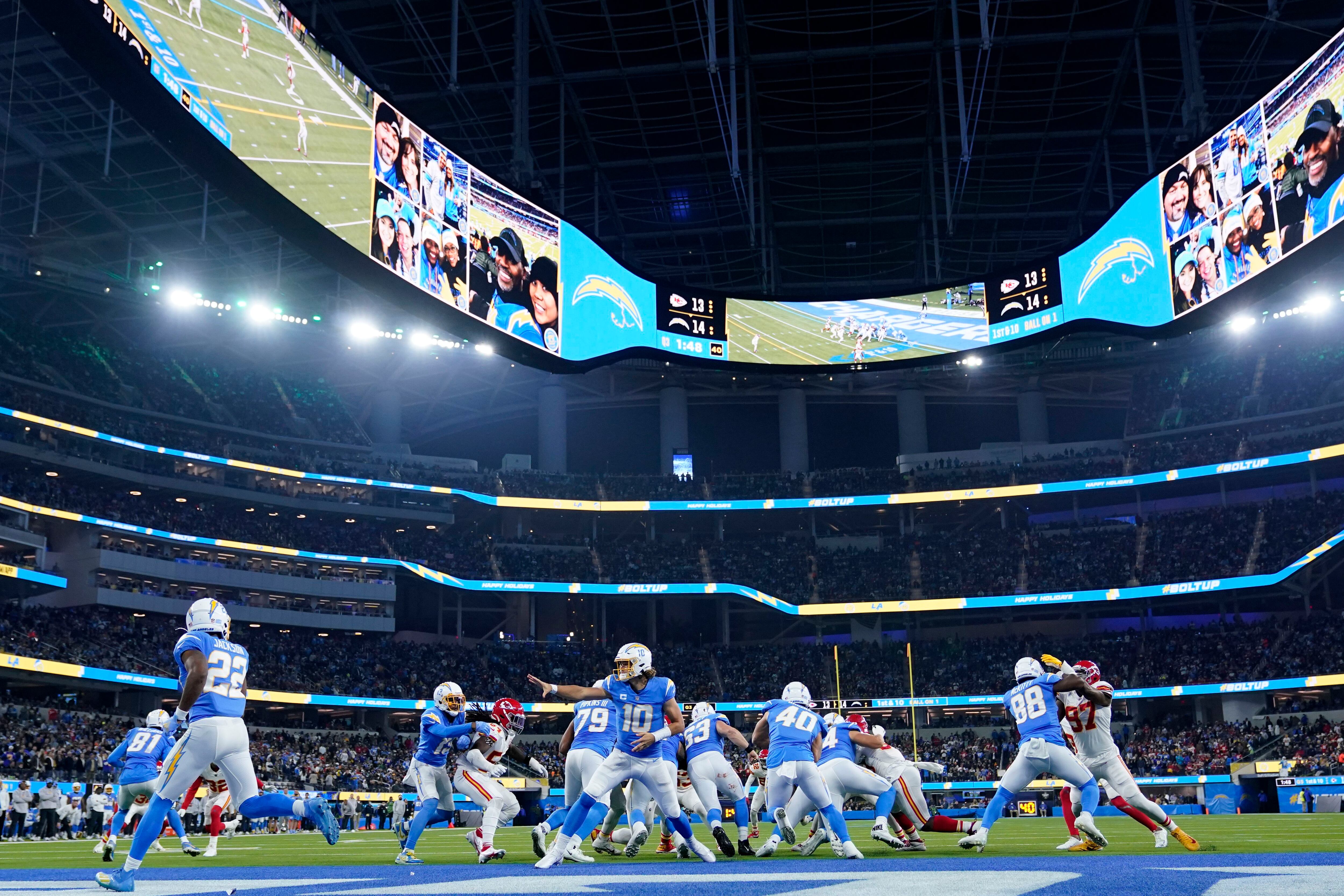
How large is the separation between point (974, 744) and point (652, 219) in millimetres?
25389

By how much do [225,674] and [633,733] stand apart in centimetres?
369

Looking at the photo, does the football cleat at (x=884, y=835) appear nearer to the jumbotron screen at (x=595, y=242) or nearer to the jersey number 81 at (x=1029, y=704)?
the jersey number 81 at (x=1029, y=704)

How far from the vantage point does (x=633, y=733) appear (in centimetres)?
1112

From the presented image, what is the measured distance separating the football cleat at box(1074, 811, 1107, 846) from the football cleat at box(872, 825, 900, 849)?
2075mm

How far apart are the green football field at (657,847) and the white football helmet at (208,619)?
205 inches

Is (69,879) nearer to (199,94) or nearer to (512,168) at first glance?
(199,94)

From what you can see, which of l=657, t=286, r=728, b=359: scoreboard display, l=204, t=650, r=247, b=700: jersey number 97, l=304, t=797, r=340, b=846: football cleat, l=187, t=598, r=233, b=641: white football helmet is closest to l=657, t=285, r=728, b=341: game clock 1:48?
l=657, t=286, r=728, b=359: scoreboard display

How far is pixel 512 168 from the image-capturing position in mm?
31219

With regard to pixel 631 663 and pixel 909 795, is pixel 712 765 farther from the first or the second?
pixel 631 663

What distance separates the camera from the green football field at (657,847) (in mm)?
13594

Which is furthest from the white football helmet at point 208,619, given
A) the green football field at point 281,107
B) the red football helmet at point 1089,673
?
the green football field at point 281,107

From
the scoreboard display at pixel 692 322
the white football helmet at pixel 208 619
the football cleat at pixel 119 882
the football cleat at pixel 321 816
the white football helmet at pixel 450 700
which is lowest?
the football cleat at pixel 119 882

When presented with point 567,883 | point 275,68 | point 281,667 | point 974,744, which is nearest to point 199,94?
point 275,68

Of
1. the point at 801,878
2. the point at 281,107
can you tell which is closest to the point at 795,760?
the point at 801,878
